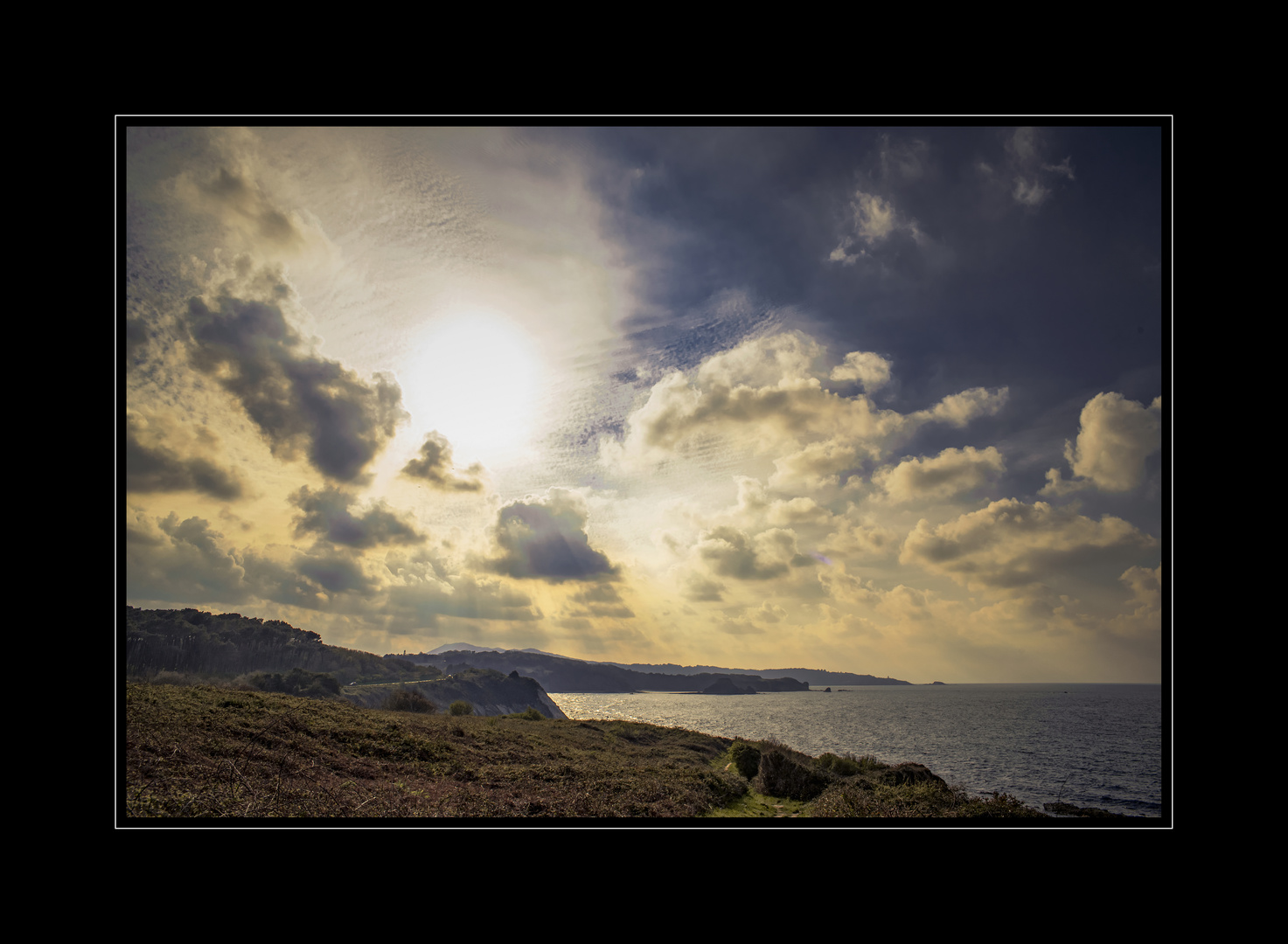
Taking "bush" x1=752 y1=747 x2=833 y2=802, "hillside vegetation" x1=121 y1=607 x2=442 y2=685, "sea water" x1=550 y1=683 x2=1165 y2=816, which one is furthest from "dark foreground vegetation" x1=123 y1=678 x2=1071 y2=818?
"sea water" x1=550 y1=683 x2=1165 y2=816

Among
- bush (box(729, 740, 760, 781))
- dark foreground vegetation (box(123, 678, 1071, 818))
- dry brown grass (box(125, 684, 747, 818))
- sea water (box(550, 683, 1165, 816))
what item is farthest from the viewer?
sea water (box(550, 683, 1165, 816))

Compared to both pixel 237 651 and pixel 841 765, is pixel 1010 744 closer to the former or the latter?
pixel 841 765

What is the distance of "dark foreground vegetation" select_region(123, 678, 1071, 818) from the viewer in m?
7.59

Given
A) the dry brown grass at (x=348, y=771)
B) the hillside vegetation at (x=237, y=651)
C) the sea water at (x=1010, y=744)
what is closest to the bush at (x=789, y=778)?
the dry brown grass at (x=348, y=771)

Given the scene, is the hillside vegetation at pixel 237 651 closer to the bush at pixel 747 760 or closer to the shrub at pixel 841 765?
the bush at pixel 747 760

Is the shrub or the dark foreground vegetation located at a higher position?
the dark foreground vegetation

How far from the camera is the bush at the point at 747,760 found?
15.3 metres

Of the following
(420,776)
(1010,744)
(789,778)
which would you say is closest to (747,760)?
(789,778)

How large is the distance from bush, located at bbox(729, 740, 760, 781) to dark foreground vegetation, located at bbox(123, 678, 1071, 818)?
40mm

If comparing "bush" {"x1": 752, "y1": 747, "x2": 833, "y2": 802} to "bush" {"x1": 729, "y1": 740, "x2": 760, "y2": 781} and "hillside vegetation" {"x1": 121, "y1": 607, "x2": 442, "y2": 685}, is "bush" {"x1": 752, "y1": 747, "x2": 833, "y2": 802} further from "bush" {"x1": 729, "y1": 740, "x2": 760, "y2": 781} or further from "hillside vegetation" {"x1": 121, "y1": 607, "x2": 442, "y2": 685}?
"hillside vegetation" {"x1": 121, "y1": 607, "x2": 442, "y2": 685}

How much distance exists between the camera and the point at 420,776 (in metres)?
10.2
